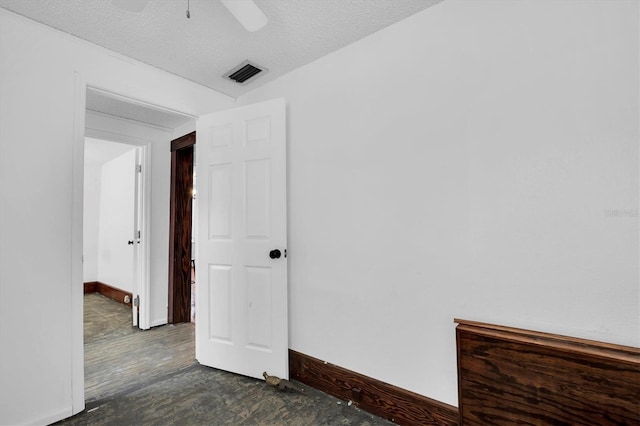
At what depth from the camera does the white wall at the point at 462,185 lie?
1.25 metres

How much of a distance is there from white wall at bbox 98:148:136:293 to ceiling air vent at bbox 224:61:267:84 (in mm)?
2557

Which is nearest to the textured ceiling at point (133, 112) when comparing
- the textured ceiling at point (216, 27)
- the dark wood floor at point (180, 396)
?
the textured ceiling at point (216, 27)

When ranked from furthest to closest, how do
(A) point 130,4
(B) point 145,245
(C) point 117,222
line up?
(C) point 117,222 → (B) point 145,245 → (A) point 130,4

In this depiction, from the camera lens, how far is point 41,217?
5.99 feet

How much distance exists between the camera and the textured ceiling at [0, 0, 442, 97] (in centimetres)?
171

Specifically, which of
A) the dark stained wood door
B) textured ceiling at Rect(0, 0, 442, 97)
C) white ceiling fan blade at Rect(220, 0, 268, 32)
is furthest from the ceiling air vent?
the dark stained wood door

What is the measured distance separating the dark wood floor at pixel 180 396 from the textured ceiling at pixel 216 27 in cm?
241

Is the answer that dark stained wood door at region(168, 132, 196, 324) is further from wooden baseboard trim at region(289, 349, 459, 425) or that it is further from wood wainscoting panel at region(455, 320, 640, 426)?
wood wainscoting panel at region(455, 320, 640, 426)

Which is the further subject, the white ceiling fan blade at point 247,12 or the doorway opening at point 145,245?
the doorway opening at point 145,245

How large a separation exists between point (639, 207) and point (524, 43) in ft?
2.87

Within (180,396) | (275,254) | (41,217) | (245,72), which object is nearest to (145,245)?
(41,217)

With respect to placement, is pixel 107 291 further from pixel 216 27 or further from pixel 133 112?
pixel 216 27

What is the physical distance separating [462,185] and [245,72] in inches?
75.2

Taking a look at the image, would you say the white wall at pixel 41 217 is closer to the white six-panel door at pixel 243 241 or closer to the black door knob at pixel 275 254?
the white six-panel door at pixel 243 241
